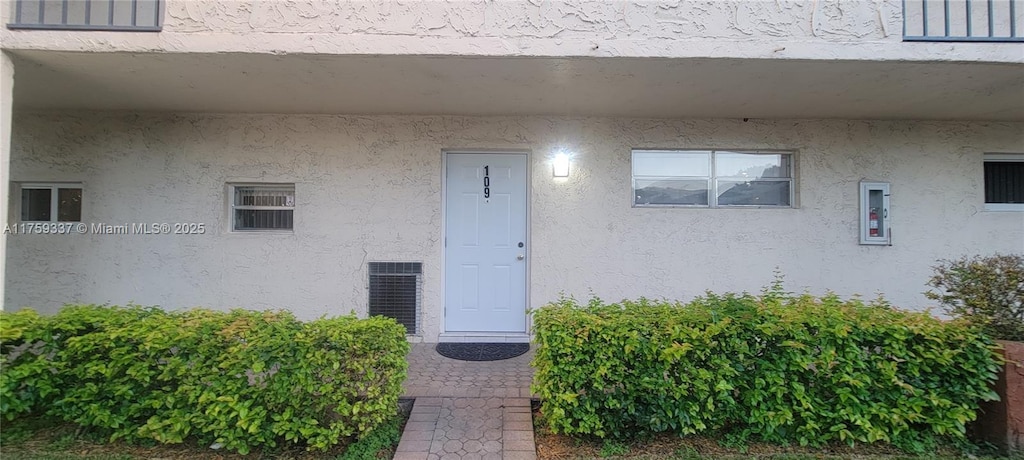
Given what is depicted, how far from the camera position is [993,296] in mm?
2686

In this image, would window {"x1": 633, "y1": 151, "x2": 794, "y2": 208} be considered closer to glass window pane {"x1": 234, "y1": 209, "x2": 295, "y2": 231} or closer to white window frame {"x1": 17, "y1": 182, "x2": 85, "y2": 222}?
glass window pane {"x1": 234, "y1": 209, "x2": 295, "y2": 231}

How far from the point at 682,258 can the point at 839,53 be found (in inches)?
95.7

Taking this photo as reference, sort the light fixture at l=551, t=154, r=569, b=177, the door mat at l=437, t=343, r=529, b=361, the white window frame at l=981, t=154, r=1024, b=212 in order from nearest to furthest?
the door mat at l=437, t=343, r=529, b=361 → the light fixture at l=551, t=154, r=569, b=177 → the white window frame at l=981, t=154, r=1024, b=212

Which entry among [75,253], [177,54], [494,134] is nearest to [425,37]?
[494,134]

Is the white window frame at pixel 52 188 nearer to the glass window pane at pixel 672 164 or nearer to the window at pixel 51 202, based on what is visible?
the window at pixel 51 202

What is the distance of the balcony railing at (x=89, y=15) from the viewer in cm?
321

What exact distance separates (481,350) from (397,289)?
1240 mm

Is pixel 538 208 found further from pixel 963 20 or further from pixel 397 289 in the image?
pixel 963 20

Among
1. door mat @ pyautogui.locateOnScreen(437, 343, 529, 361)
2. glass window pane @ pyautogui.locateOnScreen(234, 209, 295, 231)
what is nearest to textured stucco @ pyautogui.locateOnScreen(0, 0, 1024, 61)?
glass window pane @ pyautogui.locateOnScreen(234, 209, 295, 231)

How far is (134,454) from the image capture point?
102 inches

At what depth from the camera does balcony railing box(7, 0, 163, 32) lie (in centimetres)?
321

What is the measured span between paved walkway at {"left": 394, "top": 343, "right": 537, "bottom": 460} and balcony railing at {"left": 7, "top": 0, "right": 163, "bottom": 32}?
3.71 metres

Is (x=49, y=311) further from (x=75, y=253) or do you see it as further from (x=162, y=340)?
(x=162, y=340)

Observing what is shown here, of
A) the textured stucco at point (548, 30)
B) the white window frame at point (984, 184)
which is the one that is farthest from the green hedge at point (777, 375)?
the white window frame at point (984, 184)
